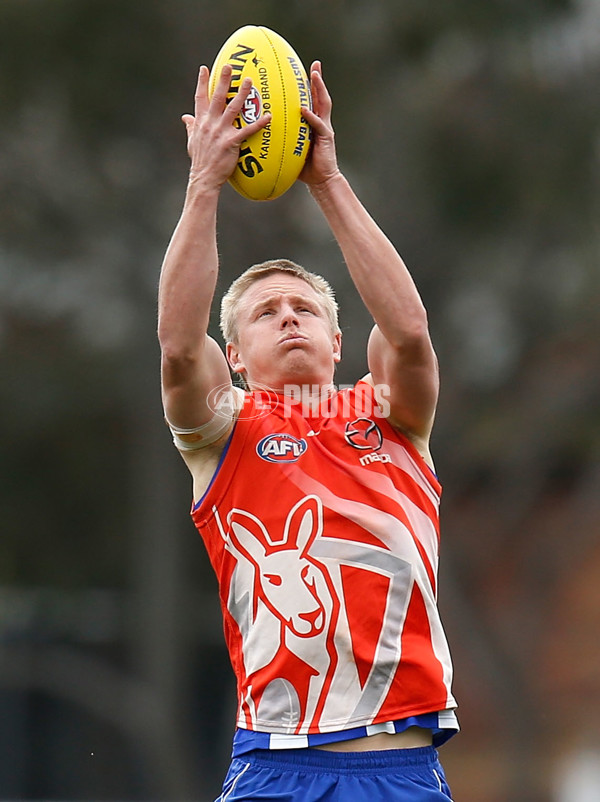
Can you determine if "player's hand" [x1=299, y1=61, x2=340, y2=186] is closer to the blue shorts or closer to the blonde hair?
the blonde hair

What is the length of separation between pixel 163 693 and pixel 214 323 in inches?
214

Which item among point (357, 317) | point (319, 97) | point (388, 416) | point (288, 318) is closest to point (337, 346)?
point (288, 318)

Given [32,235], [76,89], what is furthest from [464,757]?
[76,89]

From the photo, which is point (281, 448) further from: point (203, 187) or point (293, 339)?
point (203, 187)

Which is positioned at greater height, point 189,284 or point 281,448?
point 189,284

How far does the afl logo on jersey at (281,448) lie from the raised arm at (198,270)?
0.22m

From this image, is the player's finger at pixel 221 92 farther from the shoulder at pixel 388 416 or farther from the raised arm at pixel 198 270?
the shoulder at pixel 388 416

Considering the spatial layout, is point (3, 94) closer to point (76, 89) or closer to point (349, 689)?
point (76, 89)

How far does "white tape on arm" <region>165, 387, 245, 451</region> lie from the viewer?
4055mm

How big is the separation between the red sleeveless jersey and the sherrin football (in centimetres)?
82

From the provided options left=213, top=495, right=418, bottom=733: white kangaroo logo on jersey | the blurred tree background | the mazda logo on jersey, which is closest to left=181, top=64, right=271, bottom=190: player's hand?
the mazda logo on jersey

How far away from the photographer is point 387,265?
3982 mm

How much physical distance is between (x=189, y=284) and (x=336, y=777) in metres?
1.60

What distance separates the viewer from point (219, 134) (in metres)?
3.99
